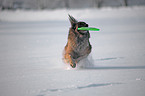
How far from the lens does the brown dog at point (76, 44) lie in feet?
14.2

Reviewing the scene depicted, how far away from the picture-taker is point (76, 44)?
440 centimetres

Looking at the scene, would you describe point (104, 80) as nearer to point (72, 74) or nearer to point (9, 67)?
point (72, 74)

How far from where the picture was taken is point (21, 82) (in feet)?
12.3

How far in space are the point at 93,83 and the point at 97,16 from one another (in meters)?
25.1

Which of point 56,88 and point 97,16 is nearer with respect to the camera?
point 56,88

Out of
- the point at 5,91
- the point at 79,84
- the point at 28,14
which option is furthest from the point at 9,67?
the point at 28,14

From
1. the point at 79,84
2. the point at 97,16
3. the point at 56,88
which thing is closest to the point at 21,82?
the point at 56,88

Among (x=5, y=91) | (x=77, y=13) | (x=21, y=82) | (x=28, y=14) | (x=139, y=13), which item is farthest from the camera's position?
(x=28, y=14)

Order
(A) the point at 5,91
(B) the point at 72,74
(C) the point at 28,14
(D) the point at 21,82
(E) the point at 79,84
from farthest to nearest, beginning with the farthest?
(C) the point at 28,14
(B) the point at 72,74
(D) the point at 21,82
(E) the point at 79,84
(A) the point at 5,91

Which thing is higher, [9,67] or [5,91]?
[5,91]

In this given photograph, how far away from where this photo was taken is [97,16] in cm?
2792

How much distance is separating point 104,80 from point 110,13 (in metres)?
25.3

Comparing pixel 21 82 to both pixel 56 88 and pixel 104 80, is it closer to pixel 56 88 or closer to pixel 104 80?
pixel 56 88

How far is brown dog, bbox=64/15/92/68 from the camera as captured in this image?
171 inches
